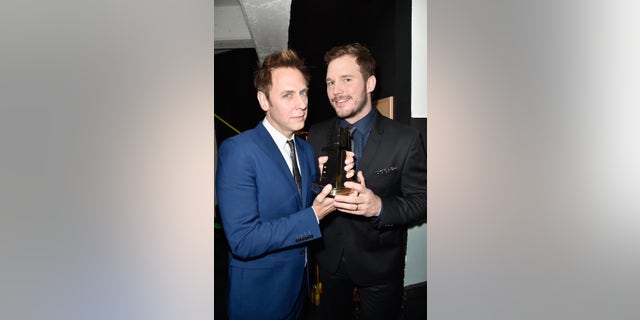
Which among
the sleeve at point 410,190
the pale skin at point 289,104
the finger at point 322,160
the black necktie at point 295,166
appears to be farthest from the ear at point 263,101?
the sleeve at point 410,190

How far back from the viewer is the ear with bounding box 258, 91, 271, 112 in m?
1.17

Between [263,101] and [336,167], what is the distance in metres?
0.31

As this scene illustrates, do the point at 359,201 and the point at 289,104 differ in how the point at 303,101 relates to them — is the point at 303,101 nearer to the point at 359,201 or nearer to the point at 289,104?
the point at 289,104

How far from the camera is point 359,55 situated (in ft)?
3.91

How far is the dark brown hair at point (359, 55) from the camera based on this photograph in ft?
3.88

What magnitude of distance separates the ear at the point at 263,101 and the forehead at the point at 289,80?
4 centimetres

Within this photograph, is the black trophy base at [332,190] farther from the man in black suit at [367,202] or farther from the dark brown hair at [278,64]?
the dark brown hair at [278,64]

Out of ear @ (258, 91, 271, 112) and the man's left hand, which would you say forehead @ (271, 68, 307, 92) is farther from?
the man's left hand
